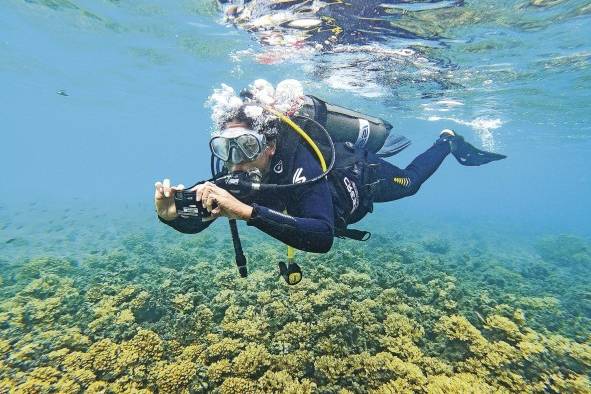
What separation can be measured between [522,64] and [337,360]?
15.1 metres

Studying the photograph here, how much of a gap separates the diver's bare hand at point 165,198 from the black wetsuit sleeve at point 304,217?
80 cm

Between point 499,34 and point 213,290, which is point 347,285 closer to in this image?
point 213,290

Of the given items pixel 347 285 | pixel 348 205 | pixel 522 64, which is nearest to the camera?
pixel 348 205

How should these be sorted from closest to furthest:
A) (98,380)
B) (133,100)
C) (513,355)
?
(98,380)
(513,355)
(133,100)

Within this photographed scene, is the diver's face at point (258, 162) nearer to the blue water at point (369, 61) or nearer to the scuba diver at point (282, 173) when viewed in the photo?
the scuba diver at point (282, 173)

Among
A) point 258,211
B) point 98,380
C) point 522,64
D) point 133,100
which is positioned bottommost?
point 98,380

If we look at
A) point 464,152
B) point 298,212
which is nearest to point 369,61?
point 464,152

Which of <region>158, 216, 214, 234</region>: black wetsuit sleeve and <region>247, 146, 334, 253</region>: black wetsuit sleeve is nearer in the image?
<region>247, 146, 334, 253</region>: black wetsuit sleeve

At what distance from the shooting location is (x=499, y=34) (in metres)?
A: 11.4

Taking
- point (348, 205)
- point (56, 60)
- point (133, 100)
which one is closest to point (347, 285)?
point (348, 205)

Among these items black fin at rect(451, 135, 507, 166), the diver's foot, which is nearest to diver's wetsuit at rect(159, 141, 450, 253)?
the diver's foot

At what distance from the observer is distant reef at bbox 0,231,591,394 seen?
197 inches

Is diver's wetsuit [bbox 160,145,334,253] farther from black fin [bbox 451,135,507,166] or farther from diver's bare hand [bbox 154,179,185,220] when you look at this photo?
black fin [bbox 451,135,507,166]

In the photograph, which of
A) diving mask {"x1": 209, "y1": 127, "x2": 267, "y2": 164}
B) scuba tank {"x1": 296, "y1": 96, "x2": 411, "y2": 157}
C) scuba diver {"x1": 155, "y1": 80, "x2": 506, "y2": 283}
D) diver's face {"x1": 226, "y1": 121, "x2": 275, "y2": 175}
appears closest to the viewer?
scuba diver {"x1": 155, "y1": 80, "x2": 506, "y2": 283}
